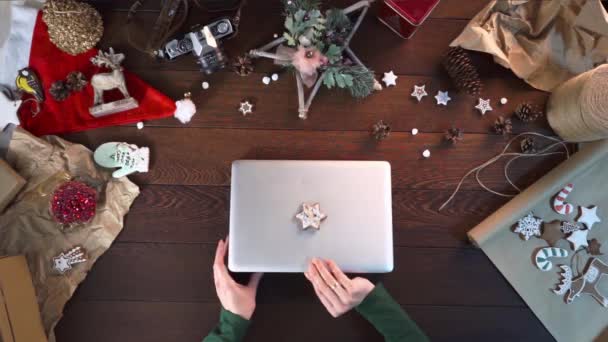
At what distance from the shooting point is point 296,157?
43.1 inches

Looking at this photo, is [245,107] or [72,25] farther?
[245,107]

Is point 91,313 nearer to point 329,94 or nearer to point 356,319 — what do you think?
point 356,319

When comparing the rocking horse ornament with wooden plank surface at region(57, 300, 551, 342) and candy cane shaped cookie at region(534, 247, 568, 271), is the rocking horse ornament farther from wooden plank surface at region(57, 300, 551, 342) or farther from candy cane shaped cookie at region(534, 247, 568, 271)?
candy cane shaped cookie at region(534, 247, 568, 271)

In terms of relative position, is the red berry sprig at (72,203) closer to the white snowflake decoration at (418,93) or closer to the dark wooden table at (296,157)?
the dark wooden table at (296,157)

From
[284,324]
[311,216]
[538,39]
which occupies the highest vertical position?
[538,39]

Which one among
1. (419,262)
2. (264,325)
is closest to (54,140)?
(264,325)

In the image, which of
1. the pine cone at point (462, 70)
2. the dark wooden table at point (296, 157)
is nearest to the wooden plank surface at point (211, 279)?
the dark wooden table at point (296, 157)

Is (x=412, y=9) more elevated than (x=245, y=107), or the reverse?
(x=412, y=9)

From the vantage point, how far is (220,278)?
3.26ft

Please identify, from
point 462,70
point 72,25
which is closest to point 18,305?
point 72,25

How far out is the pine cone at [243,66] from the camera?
3.54 ft

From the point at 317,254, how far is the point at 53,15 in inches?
32.0

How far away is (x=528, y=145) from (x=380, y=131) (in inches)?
15.0

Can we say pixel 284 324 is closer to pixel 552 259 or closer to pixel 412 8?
pixel 552 259
